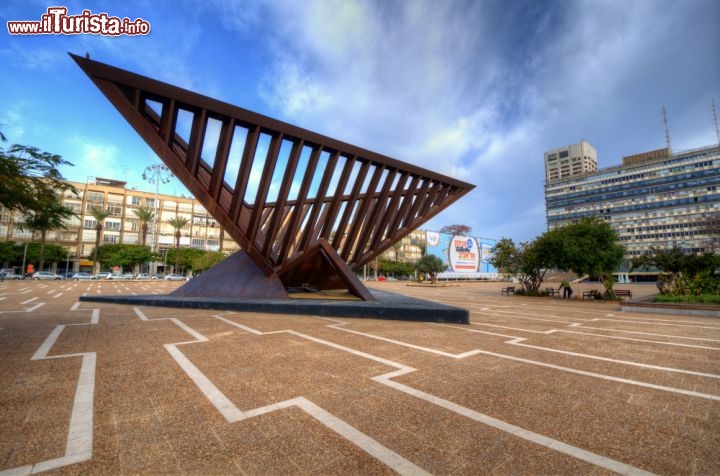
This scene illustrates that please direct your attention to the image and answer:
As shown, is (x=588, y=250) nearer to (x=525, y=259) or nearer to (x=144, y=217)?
(x=525, y=259)

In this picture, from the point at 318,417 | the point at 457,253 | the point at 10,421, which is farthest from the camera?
the point at 457,253

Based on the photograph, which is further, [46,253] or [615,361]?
[46,253]

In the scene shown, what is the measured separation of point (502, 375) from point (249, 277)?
12.7 metres

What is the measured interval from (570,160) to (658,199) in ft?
238

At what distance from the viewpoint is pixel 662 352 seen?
7.14 meters

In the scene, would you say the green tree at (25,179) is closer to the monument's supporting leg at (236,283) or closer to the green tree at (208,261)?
the monument's supporting leg at (236,283)

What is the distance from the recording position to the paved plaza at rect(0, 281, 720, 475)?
276cm

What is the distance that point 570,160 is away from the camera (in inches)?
5664

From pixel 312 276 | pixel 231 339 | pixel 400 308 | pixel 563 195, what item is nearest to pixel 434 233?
pixel 563 195

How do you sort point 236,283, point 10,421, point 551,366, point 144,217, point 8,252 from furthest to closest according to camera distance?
1. point 144,217
2. point 8,252
3. point 236,283
4. point 551,366
5. point 10,421

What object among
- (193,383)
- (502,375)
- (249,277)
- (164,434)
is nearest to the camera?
(164,434)

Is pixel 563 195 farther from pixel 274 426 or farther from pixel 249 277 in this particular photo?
pixel 274 426

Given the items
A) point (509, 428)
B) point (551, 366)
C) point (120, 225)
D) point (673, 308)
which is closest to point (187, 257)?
point (120, 225)

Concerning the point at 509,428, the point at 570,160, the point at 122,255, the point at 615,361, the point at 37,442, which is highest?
the point at 570,160
